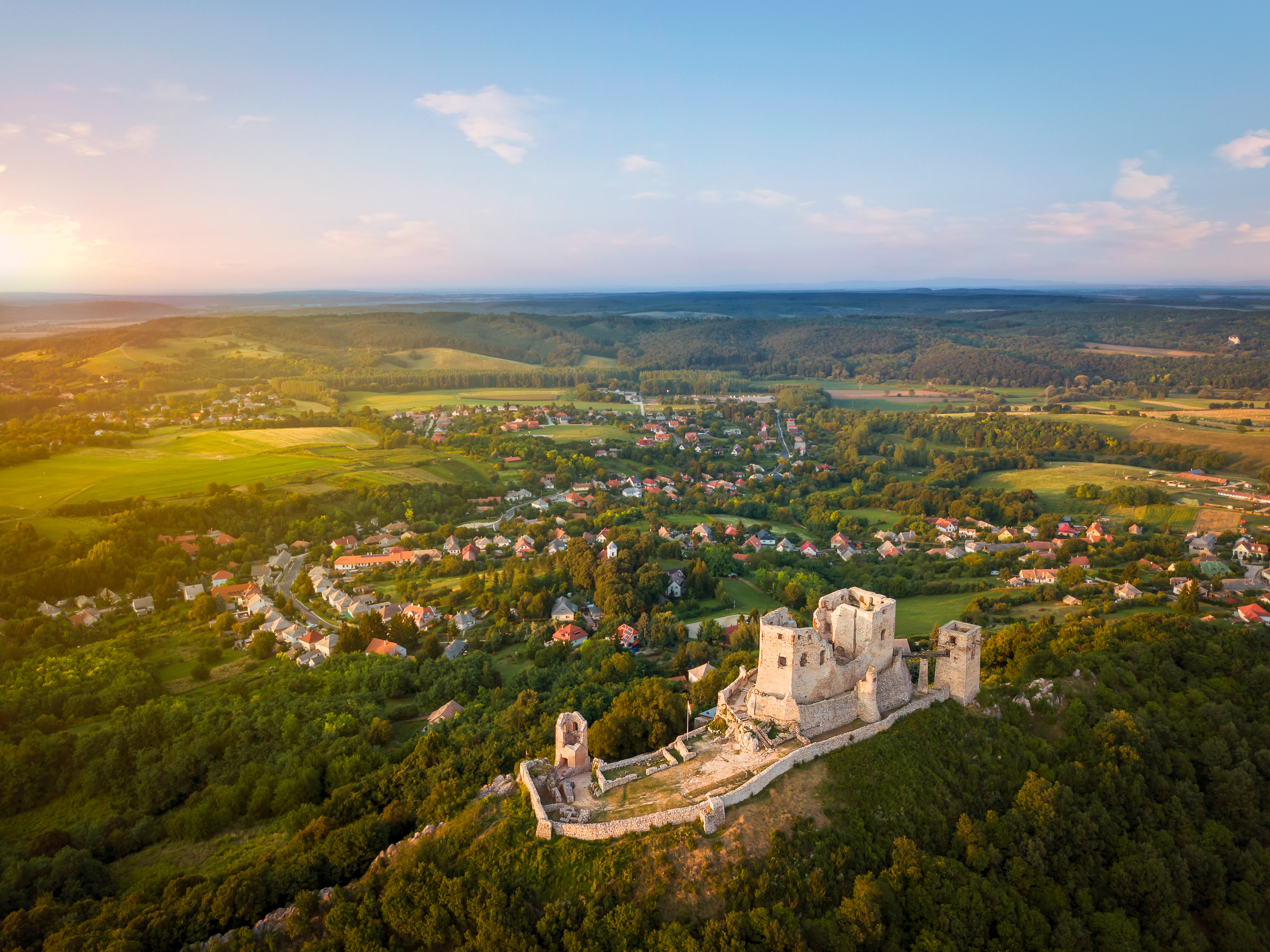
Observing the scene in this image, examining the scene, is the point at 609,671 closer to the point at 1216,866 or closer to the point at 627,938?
the point at 627,938

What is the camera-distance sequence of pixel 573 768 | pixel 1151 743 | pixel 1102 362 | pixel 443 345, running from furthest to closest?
1. pixel 443 345
2. pixel 1102 362
3. pixel 1151 743
4. pixel 573 768

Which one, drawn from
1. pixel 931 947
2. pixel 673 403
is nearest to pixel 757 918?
pixel 931 947

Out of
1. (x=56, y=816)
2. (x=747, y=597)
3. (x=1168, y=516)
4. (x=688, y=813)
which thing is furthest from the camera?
(x=1168, y=516)

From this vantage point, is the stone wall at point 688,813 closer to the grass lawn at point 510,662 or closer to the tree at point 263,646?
the grass lawn at point 510,662

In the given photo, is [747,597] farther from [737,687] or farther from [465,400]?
[465,400]

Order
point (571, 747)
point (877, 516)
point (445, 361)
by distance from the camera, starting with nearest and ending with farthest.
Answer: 1. point (571, 747)
2. point (877, 516)
3. point (445, 361)

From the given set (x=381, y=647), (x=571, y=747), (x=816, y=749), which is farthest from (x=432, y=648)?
(x=816, y=749)
